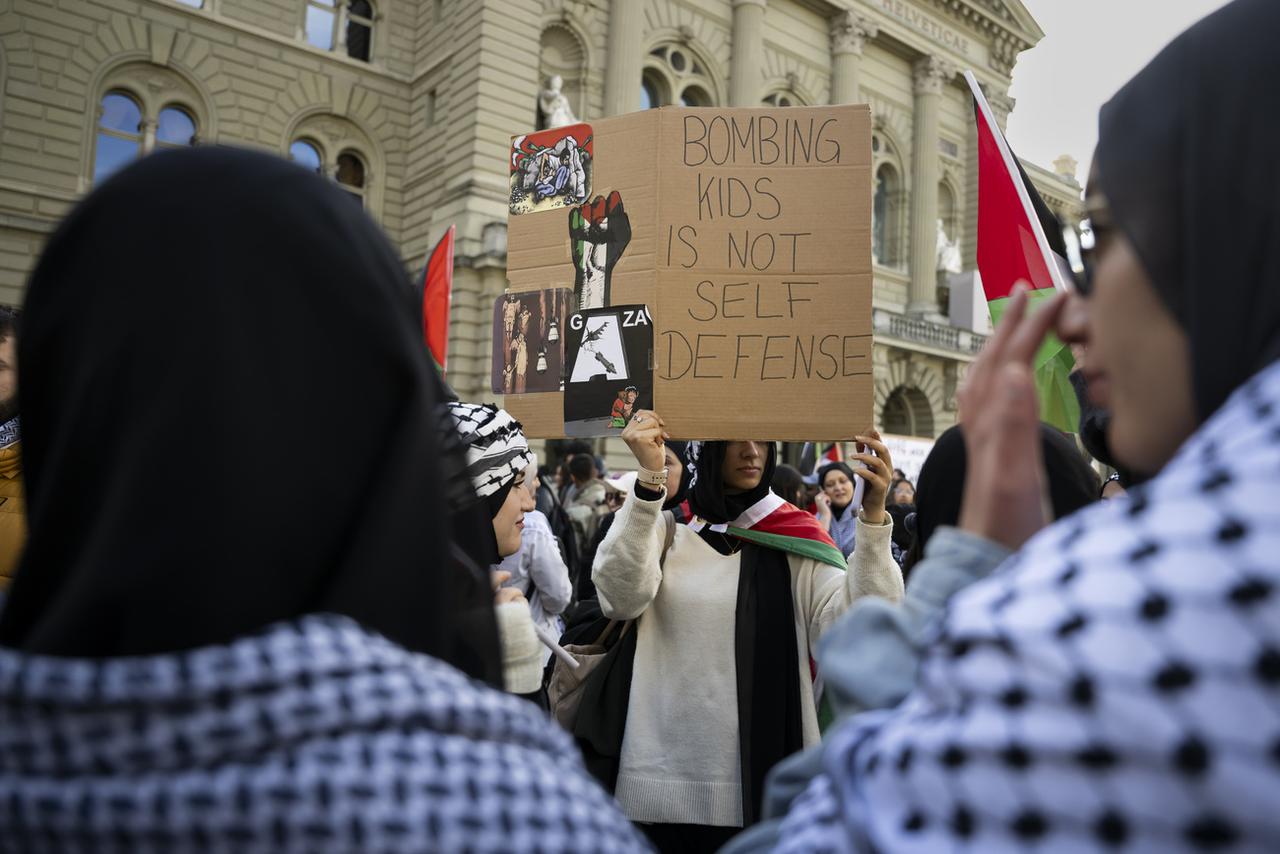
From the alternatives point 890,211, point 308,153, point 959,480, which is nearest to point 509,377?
point 959,480

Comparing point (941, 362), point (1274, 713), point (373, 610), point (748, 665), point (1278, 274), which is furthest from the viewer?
point (941, 362)

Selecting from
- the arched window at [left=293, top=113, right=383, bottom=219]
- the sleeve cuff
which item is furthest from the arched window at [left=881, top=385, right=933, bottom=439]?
the sleeve cuff

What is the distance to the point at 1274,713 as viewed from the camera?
23.7 inches

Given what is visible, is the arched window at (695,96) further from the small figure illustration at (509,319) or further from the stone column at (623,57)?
the small figure illustration at (509,319)

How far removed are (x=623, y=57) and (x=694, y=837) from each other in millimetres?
19071

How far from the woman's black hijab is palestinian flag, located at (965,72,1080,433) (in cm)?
263

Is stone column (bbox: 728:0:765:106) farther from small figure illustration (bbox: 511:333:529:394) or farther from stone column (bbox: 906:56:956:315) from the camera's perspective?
small figure illustration (bbox: 511:333:529:394)

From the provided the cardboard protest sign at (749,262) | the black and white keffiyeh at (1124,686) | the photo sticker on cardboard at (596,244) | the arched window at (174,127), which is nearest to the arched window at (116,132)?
the arched window at (174,127)

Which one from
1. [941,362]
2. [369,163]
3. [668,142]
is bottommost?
[668,142]

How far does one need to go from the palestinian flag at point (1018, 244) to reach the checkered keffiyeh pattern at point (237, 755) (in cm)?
272

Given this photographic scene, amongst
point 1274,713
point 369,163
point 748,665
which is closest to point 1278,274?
point 1274,713

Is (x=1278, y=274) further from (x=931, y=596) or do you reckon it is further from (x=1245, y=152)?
(x=931, y=596)

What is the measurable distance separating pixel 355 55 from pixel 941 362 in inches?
686

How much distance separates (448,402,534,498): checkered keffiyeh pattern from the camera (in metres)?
2.58
